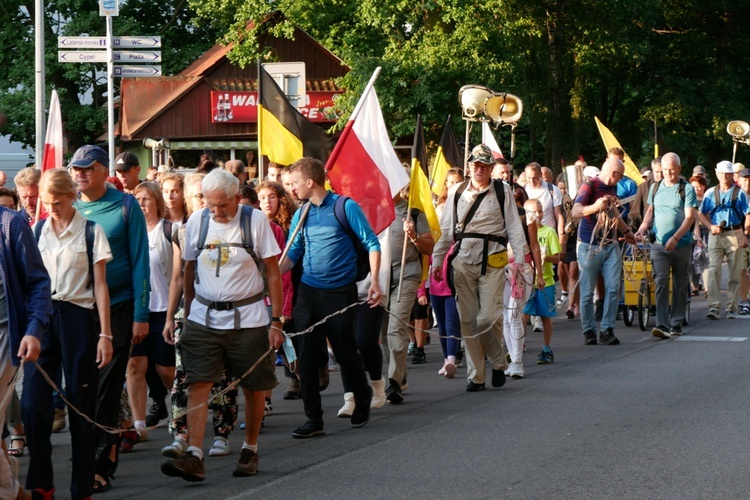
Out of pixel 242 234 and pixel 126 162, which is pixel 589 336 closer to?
pixel 126 162

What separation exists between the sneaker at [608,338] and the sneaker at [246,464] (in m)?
7.24

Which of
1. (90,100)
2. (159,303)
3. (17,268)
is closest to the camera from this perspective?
(17,268)

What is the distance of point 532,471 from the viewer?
738 centimetres

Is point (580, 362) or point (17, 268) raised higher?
point (17, 268)

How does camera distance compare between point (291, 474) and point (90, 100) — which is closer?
point (291, 474)

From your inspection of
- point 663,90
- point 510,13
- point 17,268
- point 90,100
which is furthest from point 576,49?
point 17,268

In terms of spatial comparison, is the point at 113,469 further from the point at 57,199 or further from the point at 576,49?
the point at 576,49

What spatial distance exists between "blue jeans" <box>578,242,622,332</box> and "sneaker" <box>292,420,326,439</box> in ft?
19.2

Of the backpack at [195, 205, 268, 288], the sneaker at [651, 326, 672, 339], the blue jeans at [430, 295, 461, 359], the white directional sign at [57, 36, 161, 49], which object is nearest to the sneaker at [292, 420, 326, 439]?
the backpack at [195, 205, 268, 288]

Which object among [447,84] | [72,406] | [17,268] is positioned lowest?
[72,406]

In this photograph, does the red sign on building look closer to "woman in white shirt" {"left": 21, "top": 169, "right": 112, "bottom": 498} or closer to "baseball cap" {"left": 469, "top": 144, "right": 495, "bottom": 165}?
"baseball cap" {"left": 469, "top": 144, "right": 495, "bottom": 165}

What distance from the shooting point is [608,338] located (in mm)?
14000

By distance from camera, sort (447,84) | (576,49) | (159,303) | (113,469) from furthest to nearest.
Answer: (576,49), (447,84), (159,303), (113,469)

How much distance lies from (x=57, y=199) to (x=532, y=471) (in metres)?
2.96
